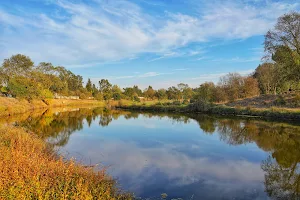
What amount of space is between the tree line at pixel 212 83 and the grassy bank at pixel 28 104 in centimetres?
172

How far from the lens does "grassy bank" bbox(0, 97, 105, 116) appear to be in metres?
32.3

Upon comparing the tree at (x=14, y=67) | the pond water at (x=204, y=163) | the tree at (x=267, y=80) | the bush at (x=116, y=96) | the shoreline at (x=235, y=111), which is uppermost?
the tree at (x=14, y=67)

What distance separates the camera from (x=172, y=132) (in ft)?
66.1

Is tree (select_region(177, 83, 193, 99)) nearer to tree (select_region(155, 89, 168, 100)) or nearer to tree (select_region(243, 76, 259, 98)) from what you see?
tree (select_region(155, 89, 168, 100))

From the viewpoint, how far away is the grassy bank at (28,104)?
32344mm

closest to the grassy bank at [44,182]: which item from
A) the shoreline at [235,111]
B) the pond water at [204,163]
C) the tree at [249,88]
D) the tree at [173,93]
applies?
the pond water at [204,163]

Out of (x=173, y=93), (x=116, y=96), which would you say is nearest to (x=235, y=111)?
(x=173, y=93)

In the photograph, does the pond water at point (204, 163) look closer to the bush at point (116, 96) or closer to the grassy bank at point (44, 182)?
the grassy bank at point (44, 182)

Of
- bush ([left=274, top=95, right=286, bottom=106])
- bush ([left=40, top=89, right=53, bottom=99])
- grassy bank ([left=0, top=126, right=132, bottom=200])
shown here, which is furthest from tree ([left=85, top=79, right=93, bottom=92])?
grassy bank ([left=0, top=126, right=132, bottom=200])

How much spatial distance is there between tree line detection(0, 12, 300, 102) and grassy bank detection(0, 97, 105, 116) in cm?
172

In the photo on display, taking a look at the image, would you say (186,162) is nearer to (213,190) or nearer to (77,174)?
(213,190)

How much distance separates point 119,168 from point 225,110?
26.2m

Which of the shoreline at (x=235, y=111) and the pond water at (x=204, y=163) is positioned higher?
the shoreline at (x=235, y=111)

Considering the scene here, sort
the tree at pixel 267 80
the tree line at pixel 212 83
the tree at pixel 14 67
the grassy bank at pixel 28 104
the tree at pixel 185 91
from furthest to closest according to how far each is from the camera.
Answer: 1. the tree at pixel 185 91
2. the tree at pixel 14 67
3. the tree at pixel 267 80
4. the grassy bank at pixel 28 104
5. the tree line at pixel 212 83
